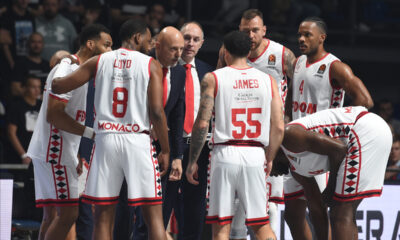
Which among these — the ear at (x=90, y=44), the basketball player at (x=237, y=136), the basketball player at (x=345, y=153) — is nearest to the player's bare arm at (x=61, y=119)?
the ear at (x=90, y=44)

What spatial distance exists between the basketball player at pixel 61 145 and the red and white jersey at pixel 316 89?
1811mm

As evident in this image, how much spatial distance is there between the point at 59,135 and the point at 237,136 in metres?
1.64

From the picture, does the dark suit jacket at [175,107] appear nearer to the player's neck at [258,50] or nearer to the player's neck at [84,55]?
the player's neck at [84,55]

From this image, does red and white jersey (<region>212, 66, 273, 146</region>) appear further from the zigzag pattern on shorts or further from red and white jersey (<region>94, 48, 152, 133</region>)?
the zigzag pattern on shorts

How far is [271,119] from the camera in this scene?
6148 millimetres

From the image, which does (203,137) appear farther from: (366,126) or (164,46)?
(366,126)

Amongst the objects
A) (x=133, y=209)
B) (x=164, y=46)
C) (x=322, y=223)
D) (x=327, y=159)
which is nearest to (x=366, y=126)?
(x=327, y=159)

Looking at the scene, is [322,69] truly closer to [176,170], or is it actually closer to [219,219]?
[176,170]

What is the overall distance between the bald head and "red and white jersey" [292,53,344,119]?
4.02 ft

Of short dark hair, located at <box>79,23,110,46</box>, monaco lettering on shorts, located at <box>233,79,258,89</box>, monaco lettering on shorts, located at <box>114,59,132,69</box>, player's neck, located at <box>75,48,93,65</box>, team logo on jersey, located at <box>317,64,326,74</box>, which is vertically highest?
short dark hair, located at <box>79,23,110,46</box>

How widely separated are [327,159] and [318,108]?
68cm

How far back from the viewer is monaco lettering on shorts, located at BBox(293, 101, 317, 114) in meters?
6.88

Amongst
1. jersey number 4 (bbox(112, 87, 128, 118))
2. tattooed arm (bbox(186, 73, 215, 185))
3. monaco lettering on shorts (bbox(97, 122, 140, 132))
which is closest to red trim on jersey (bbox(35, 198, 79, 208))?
monaco lettering on shorts (bbox(97, 122, 140, 132))

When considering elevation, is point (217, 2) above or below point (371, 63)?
above
